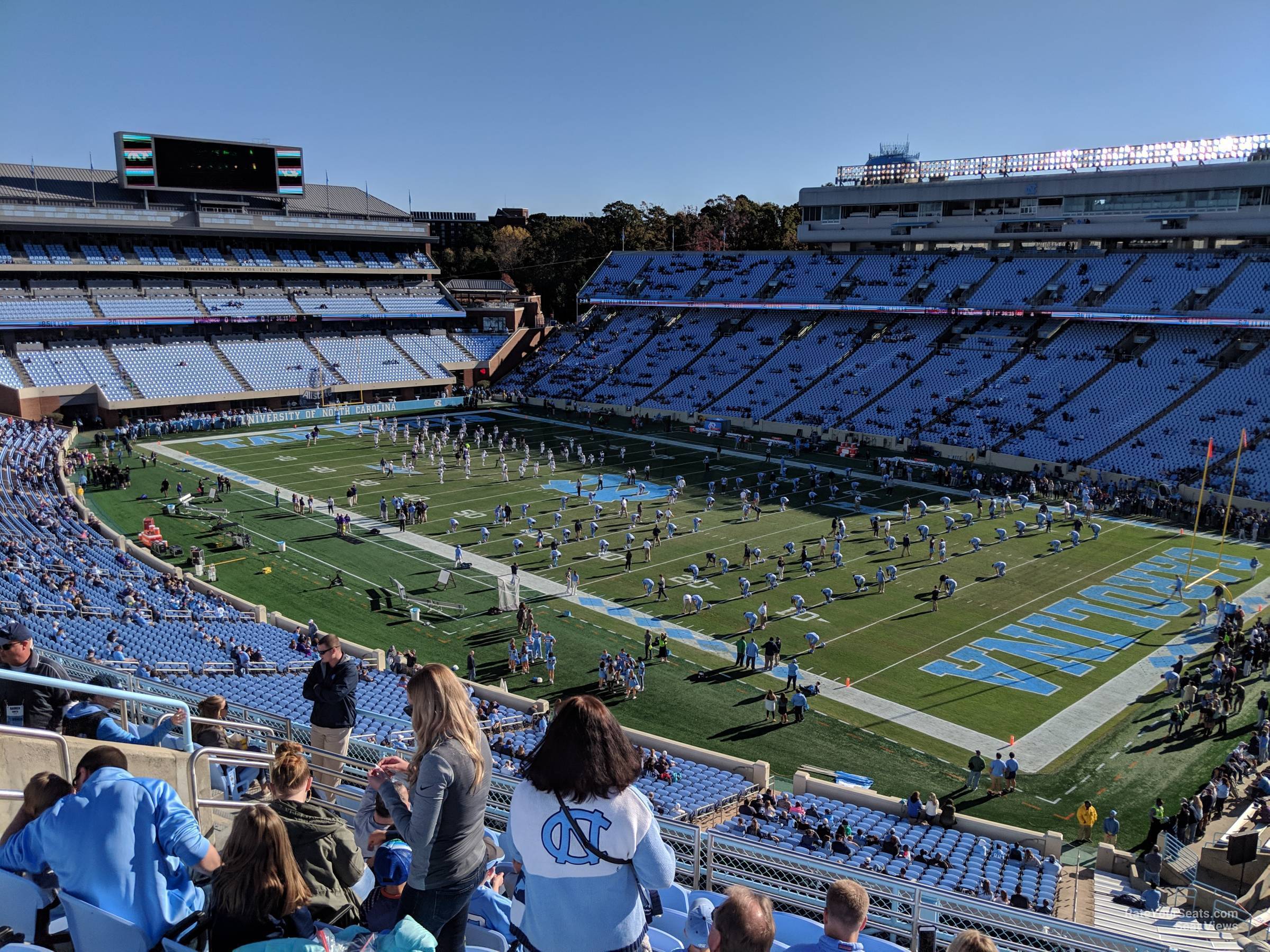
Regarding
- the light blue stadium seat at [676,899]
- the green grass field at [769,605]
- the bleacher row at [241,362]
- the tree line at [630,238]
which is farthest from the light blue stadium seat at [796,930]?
the tree line at [630,238]

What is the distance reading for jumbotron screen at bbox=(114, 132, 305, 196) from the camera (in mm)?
62062

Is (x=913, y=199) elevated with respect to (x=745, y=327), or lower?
elevated

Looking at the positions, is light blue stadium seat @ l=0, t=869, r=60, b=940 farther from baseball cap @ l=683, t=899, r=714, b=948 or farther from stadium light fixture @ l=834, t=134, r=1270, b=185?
stadium light fixture @ l=834, t=134, r=1270, b=185

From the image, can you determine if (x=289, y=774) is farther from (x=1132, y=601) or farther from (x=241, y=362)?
(x=241, y=362)

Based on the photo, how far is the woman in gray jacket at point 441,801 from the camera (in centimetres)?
426

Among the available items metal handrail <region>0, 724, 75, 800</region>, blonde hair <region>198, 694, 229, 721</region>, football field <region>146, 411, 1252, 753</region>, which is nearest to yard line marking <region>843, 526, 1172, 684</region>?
football field <region>146, 411, 1252, 753</region>

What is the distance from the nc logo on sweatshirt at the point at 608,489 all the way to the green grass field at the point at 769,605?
1.24 feet

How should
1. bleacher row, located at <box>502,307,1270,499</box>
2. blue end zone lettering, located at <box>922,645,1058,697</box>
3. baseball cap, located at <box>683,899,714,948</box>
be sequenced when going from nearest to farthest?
baseball cap, located at <box>683,899,714,948</box>, blue end zone lettering, located at <box>922,645,1058,697</box>, bleacher row, located at <box>502,307,1270,499</box>

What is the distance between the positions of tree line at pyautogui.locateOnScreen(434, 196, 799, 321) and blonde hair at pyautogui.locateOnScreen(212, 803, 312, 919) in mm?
82775

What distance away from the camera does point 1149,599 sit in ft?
93.0

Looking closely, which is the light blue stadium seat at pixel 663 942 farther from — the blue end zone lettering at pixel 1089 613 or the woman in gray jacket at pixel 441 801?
the blue end zone lettering at pixel 1089 613

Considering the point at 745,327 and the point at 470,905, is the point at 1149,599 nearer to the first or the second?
the point at 470,905

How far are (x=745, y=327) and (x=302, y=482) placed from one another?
3469 cm

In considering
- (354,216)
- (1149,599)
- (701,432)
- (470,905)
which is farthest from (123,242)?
(470,905)
